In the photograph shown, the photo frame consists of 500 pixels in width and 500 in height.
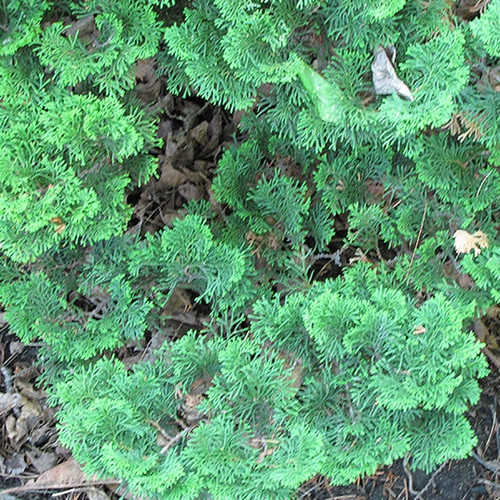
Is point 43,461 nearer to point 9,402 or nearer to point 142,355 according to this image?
point 9,402

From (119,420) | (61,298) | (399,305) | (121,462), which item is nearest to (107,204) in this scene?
(61,298)

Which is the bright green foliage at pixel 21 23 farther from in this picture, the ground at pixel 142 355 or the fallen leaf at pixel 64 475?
the fallen leaf at pixel 64 475

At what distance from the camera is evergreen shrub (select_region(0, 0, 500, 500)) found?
1594 mm

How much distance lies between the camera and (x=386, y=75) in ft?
5.72

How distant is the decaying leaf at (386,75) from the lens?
5.64ft

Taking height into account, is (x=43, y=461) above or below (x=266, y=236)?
below

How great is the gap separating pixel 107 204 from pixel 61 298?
0.41m

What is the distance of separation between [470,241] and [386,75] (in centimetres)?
59

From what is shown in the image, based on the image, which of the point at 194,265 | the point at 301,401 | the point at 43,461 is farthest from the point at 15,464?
the point at 301,401

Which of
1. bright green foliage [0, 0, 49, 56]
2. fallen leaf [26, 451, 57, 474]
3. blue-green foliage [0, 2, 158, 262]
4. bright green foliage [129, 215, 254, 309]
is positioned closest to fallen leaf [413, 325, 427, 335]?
bright green foliage [129, 215, 254, 309]

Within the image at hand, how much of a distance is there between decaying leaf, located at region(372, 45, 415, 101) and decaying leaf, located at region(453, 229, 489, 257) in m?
0.49

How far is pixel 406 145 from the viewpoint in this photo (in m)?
1.92

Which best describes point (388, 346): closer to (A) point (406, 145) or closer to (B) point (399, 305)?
(B) point (399, 305)

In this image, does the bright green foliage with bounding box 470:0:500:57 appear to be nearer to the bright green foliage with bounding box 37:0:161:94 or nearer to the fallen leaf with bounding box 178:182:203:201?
the bright green foliage with bounding box 37:0:161:94
